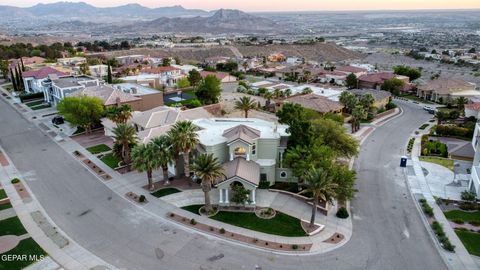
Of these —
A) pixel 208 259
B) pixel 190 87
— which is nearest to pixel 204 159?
pixel 208 259

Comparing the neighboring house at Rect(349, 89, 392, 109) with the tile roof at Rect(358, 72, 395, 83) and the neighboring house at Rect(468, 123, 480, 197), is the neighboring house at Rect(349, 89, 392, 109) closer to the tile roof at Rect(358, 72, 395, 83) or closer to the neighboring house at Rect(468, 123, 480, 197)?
the tile roof at Rect(358, 72, 395, 83)

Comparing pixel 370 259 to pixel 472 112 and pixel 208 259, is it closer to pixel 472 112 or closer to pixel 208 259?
pixel 208 259

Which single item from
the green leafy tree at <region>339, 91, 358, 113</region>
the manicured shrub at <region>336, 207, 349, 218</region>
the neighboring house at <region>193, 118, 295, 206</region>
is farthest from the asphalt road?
the green leafy tree at <region>339, 91, 358, 113</region>

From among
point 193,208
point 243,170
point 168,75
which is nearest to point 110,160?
point 193,208

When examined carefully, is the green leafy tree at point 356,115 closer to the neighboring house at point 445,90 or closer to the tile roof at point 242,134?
the tile roof at point 242,134

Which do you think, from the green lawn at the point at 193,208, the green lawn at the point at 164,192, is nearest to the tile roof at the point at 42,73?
the green lawn at the point at 164,192

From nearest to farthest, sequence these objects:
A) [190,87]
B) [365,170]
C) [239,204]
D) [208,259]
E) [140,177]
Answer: [208,259]
[239,204]
[140,177]
[365,170]
[190,87]

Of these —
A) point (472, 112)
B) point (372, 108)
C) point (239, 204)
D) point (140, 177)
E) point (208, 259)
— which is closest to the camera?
point (208, 259)
